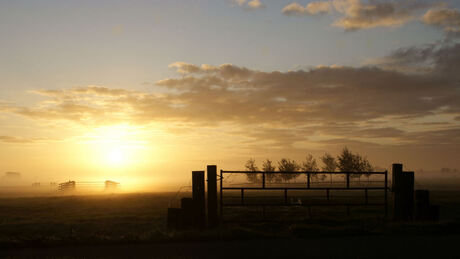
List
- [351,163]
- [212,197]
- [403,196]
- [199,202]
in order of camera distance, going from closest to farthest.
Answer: [199,202] → [212,197] → [403,196] → [351,163]

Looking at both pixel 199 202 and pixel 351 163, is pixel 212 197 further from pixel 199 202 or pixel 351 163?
pixel 351 163

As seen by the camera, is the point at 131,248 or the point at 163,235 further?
the point at 163,235

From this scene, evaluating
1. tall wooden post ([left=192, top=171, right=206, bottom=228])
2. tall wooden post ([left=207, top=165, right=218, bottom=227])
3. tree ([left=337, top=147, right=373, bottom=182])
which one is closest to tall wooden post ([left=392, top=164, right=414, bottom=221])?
tall wooden post ([left=207, top=165, right=218, bottom=227])

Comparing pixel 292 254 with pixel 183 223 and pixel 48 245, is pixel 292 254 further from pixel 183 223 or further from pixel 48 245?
pixel 48 245

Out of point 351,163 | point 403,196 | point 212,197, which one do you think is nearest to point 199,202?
point 212,197

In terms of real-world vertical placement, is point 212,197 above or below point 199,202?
above

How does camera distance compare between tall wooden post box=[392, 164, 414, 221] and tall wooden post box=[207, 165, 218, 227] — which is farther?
tall wooden post box=[392, 164, 414, 221]

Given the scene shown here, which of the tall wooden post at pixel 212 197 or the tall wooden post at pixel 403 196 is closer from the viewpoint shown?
the tall wooden post at pixel 212 197

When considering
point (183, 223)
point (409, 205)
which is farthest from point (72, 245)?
point (409, 205)

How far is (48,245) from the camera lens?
37.8 feet

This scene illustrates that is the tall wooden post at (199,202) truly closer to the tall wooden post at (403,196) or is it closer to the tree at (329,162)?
the tall wooden post at (403,196)

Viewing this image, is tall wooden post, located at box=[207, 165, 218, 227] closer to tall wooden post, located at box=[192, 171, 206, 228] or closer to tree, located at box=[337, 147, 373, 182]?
tall wooden post, located at box=[192, 171, 206, 228]

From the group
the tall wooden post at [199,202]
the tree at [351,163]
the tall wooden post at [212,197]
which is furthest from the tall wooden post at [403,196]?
the tree at [351,163]

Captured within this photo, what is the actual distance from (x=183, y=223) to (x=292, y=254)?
5459mm
